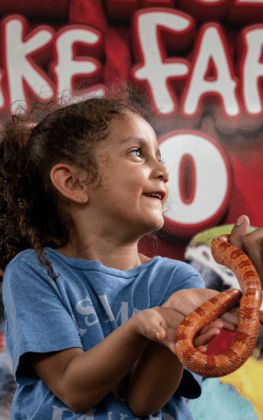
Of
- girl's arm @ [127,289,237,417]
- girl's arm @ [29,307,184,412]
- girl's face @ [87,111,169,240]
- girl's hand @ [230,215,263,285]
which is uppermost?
girl's face @ [87,111,169,240]

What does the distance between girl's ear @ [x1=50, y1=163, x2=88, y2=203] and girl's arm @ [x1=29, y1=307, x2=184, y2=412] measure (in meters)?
0.39

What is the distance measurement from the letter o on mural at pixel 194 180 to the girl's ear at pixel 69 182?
1288mm

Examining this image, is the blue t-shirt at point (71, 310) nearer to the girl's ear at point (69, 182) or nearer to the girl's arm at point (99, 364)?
the girl's arm at point (99, 364)

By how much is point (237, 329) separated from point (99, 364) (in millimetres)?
273

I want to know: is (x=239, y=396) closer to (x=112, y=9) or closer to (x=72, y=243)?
(x=72, y=243)

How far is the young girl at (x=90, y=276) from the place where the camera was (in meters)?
0.80

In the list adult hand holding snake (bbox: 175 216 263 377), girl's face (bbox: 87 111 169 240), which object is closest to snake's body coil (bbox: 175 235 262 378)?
adult hand holding snake (bbox: 175 216 263 377)

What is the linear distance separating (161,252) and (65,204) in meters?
1.27

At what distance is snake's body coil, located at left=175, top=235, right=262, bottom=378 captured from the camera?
2.21 ft

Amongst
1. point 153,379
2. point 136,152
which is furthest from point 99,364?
point 136,152

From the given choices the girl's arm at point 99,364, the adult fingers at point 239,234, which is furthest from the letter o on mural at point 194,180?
the girl's arm at point 99,364

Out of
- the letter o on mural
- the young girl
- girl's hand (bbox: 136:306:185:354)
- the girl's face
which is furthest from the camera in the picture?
the letter o on mural

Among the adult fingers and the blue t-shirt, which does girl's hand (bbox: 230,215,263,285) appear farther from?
the blue t-shirt

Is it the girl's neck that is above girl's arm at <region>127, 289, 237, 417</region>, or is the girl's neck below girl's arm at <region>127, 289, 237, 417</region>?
above
